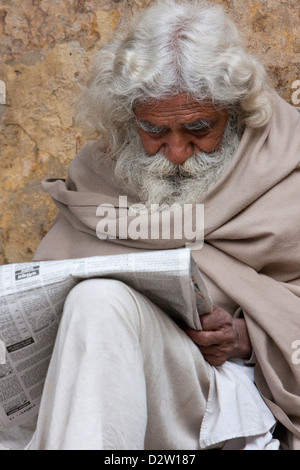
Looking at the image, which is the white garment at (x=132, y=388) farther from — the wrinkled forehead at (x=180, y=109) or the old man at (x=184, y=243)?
the wrinkled forehead at (x=180, y=109)

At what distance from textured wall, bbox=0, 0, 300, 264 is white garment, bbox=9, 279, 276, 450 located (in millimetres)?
1539

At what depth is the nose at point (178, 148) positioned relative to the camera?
106 inches

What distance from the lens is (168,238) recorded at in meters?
2.59

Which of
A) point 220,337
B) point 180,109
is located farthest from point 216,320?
point 180,109

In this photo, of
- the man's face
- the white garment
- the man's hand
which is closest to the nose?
the man's face

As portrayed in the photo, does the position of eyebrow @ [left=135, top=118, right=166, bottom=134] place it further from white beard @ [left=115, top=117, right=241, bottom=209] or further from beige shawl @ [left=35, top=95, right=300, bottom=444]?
beige shawl @ [left=35, top=95, right=300, bottom=444]

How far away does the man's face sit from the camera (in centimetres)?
266

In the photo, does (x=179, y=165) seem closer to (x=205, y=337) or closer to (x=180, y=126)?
(x=180, y=126)

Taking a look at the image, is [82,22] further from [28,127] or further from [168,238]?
[168,238]

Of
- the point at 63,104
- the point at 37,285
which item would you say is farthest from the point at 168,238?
the point at 63,104

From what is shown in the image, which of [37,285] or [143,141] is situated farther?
[143,141]

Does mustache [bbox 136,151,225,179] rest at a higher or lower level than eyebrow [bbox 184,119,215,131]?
lower

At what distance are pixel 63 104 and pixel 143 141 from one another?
33.2 inches
